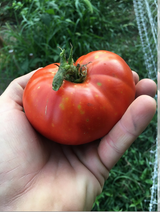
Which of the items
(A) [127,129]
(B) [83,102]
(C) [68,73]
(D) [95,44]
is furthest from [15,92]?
(D) [95,44]

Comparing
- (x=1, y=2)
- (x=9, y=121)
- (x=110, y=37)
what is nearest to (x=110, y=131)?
(x=9, y=121)

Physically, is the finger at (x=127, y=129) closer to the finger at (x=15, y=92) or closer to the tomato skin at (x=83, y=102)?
the tomato skin at (x=83, y=102)

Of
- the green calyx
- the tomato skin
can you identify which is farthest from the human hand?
the green calyx

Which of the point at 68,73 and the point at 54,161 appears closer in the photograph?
the point at 68,73

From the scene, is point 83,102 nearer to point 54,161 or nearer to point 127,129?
point 127,129

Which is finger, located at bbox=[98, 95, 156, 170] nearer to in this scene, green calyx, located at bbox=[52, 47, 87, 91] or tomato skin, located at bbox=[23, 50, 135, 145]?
tomato skin, located at bbox=[23, 50, 135, 145]

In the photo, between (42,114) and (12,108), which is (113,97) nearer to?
(42,114)
